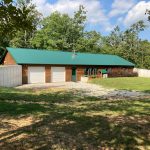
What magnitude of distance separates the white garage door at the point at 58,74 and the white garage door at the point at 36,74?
74.5 inches

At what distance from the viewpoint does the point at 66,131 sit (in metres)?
9.15

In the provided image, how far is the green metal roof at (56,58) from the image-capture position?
140 feet

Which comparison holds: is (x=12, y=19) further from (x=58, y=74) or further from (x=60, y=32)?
(x=60, y=32)

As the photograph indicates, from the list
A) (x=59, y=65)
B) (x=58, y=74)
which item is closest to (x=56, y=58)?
(x=59, y=65)

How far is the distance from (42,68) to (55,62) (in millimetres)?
2482

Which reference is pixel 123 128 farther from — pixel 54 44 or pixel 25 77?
pixel 54 44

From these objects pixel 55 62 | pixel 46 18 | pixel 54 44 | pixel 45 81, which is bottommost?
pixel 45 81

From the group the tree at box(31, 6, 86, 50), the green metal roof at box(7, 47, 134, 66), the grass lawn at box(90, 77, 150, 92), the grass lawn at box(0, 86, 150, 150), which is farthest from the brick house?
Answer: the grass lawn at box(0, 86, 150, 150)

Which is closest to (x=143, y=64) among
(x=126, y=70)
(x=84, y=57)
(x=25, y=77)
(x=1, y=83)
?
(x=126, y=70)

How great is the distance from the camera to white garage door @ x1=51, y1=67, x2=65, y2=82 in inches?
1766

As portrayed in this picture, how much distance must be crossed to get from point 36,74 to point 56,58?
5.42m

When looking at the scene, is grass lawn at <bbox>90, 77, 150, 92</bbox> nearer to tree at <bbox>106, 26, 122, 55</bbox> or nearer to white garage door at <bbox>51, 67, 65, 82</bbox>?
white garage door at <bbox>51, 67, 65, 82</bbox>

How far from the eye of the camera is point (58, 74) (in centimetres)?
4556

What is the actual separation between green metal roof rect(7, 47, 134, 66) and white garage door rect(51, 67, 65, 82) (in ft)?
3.24
